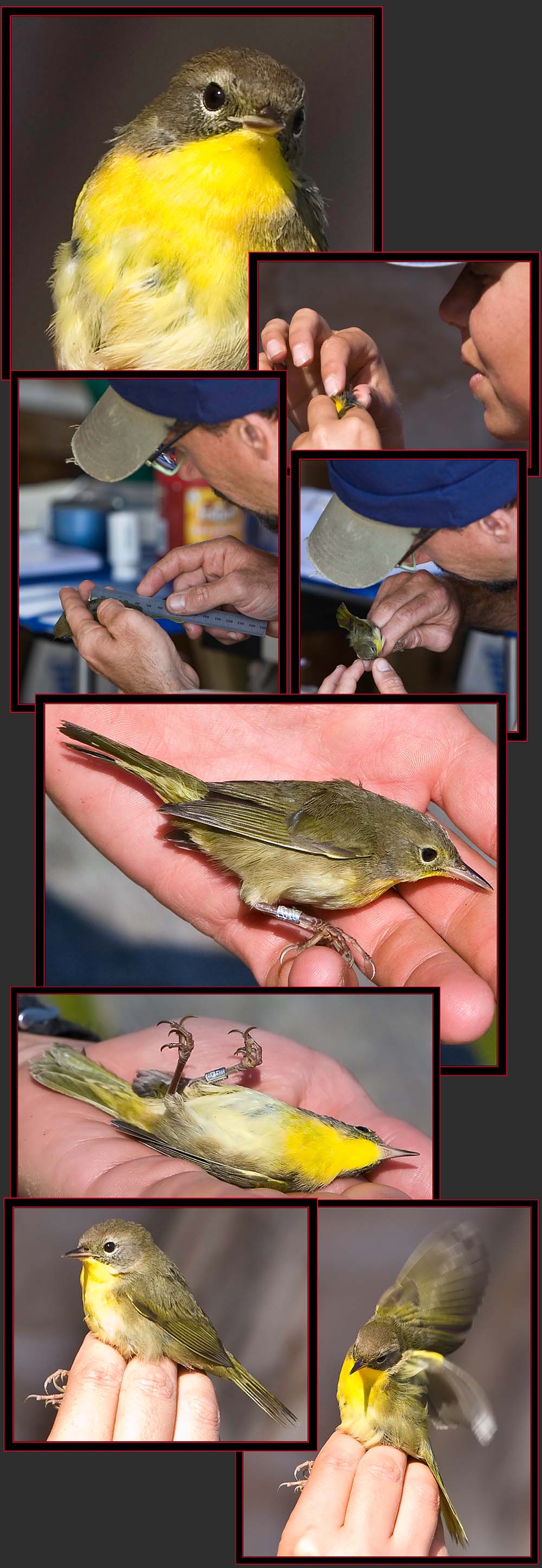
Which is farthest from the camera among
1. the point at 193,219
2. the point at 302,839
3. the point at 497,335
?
the point at 497,335

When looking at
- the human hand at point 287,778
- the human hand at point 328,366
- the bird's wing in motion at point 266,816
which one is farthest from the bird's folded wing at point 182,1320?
the human hand at point 328,366

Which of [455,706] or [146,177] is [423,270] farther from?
[455,706]

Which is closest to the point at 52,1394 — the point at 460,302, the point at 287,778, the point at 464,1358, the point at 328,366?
the point at 464,1358

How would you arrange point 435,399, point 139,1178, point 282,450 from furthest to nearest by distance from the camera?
point 435,399, point 282,450, point 139,1178

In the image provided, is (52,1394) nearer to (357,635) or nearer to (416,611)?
(357,635)

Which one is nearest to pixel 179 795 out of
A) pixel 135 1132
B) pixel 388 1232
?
pixel 135 1132

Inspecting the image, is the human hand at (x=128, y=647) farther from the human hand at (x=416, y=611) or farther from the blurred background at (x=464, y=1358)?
the blurred background at (x=464, y=1358)

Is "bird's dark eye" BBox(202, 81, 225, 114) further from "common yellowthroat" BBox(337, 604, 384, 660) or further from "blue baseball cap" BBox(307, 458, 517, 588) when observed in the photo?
"common yellowthroat" BBox(337, 604, 384, 660)
